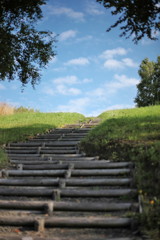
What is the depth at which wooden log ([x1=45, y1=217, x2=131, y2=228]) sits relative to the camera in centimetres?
617

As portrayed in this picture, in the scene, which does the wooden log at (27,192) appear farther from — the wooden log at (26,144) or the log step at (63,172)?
the wooden log at (26,144)

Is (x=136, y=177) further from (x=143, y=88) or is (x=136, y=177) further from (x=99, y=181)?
(x=143, y=88)

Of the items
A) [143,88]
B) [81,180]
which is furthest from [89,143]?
[143,88]

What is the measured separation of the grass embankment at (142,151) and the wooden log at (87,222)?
0.48 m

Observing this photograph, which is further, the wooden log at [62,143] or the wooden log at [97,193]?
the wooden log at [62,143]

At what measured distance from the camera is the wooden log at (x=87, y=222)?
6168mm

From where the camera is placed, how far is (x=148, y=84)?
4622 cm

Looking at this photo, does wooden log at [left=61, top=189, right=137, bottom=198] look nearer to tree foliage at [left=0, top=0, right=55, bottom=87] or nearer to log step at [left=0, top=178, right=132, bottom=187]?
log step at [left=0, top=178, right=132, bottom=187]

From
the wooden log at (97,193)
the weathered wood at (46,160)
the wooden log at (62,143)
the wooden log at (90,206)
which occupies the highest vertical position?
the wooden log at (62,143)

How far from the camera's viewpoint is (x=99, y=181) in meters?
8.26

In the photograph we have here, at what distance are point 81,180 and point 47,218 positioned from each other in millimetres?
2084

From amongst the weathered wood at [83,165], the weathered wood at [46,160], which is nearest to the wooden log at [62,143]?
the weathered wood at [46,160]

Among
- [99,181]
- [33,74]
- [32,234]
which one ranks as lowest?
[32,234]

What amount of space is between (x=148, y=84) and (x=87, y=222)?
42075 mm
